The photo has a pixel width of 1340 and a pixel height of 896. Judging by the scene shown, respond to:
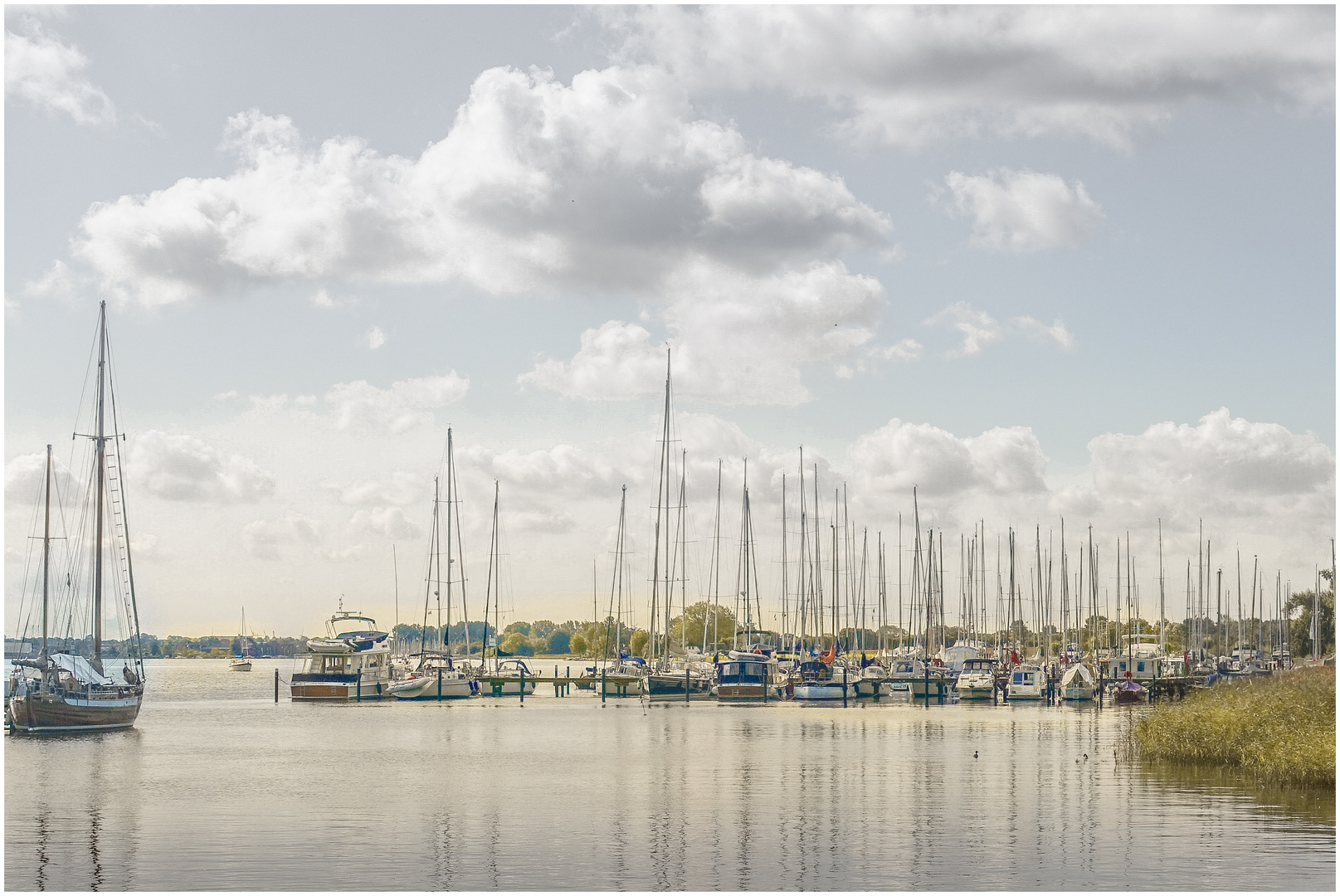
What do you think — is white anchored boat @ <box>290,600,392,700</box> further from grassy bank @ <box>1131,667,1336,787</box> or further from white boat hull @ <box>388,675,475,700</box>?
grassy bank @ <box>1131,667,1336,787</box>

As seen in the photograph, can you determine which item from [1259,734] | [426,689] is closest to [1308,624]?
[426,689]

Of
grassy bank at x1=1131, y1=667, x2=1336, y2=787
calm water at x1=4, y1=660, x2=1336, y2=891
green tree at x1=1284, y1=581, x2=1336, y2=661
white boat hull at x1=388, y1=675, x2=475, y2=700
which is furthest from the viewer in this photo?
green tree at x1=1284, y1=581, x2=1336, y2=661

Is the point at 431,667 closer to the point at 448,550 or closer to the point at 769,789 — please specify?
the point at 448,550

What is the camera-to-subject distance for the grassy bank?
4050 cm

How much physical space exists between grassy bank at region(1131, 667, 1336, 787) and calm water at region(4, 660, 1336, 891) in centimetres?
146

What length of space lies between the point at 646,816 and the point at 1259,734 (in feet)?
66.3

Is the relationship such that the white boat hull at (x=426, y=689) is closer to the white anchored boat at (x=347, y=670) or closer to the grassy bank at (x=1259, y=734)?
the white anchored boat at (x=347, y=670)

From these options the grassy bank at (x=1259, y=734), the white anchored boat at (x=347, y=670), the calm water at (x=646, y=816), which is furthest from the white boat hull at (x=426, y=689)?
the grassy bank at (x=1259, y=734)

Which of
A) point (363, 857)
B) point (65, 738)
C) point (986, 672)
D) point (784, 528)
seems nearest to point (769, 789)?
point (363, 857)

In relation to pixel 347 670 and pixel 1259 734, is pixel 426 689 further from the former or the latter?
pixel 1259 734

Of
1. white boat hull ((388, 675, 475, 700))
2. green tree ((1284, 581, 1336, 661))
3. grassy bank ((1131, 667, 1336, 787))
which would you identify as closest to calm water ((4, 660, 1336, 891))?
grassy bank ((1131, 667, 1336, 787))

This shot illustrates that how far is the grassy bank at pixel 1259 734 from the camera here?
4050cm

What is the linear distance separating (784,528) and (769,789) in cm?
8202

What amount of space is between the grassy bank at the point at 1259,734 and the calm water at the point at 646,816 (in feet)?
4.81
